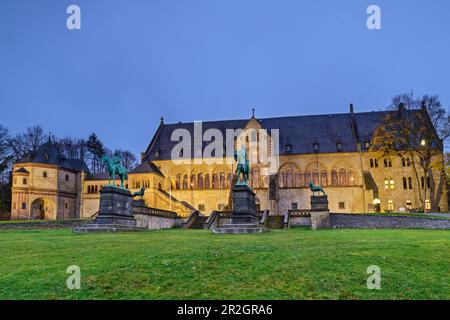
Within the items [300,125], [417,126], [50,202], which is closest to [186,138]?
[300,125]

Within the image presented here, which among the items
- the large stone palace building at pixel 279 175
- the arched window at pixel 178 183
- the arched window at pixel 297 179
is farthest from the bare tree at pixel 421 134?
the arched window at pixel 178 183

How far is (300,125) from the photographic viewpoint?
5978cm

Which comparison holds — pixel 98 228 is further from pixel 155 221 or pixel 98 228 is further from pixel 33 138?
pixel 33 138

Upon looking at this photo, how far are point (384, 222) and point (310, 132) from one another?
81.8 ft

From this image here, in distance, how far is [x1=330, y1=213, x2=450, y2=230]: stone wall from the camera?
3158 centimetres

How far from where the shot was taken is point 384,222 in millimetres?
35219

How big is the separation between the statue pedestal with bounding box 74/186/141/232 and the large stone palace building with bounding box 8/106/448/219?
2105cm

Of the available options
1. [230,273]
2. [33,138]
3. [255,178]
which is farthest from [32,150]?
[230,273]

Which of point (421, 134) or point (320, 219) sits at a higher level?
point (421, 134)

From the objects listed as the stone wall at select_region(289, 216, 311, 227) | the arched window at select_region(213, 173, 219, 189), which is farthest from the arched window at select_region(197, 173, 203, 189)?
the stone wall at select_region(289, 216, 311, 227)

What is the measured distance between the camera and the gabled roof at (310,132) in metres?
55.4
